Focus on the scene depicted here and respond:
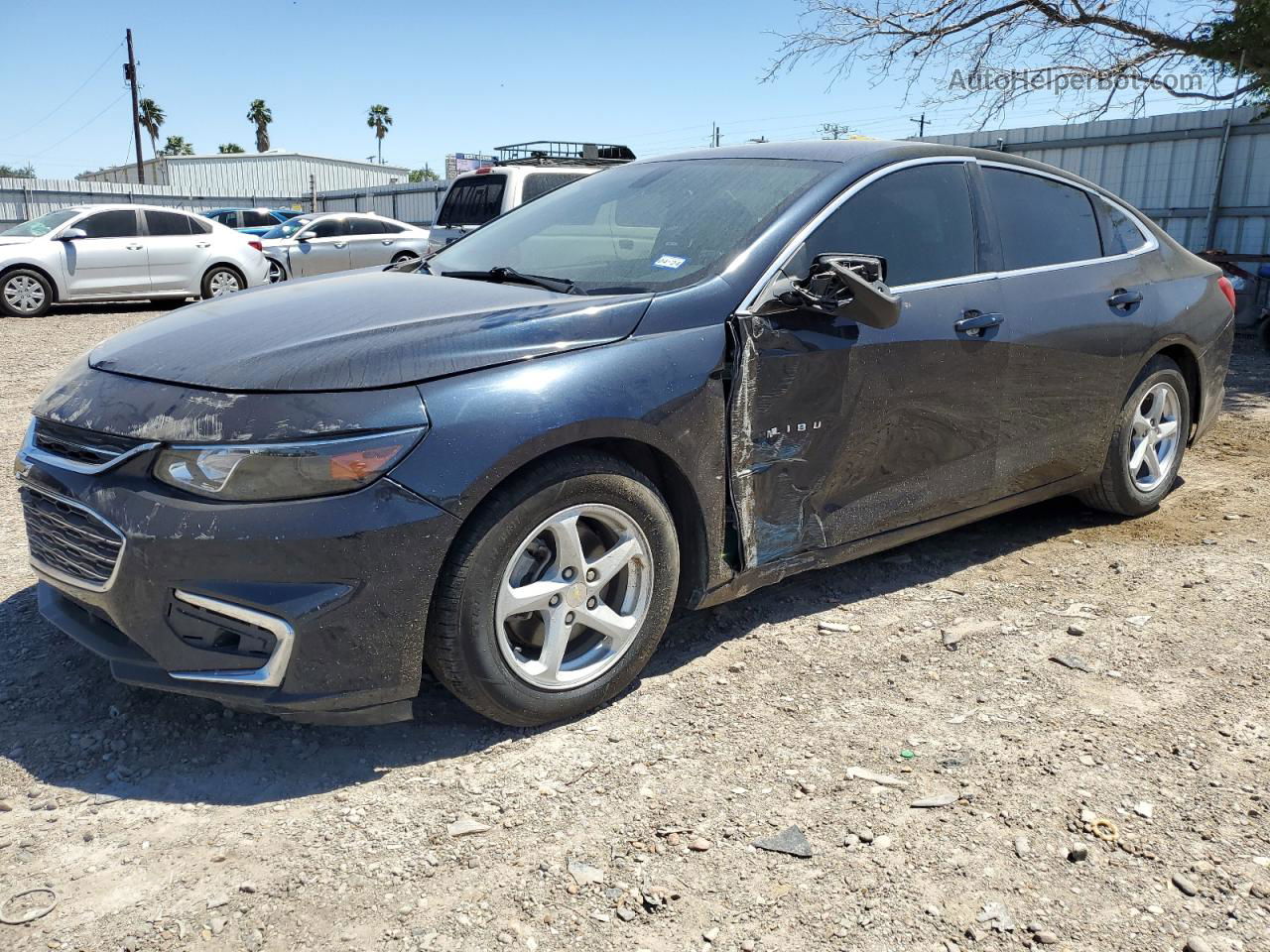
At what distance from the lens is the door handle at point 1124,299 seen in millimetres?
4527

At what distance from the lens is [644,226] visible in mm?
3729

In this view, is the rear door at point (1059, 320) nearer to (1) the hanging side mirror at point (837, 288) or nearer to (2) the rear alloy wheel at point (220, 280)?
(1) the hanging side mirror at point (837, 288)

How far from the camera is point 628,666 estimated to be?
10.4 feet

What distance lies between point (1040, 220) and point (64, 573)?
382 cm

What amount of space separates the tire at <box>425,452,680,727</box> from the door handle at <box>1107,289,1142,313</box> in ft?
8.37

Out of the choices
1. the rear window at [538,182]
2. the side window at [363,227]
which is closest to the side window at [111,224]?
the side window at [363,227]

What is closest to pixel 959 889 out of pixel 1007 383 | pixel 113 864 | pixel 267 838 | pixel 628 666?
pixel 628 666

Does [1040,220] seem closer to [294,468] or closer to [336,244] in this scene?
[294,468]

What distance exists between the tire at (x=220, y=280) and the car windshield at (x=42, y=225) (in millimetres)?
1796

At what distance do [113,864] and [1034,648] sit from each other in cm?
290

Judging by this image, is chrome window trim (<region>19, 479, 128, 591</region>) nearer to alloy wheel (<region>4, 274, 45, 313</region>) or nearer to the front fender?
the front fender

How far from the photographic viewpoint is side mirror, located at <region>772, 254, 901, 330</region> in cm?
331

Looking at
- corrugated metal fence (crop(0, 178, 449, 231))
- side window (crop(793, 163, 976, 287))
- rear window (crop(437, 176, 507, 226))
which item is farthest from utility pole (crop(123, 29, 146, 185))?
side window (crop(793, 163, 976, 287))

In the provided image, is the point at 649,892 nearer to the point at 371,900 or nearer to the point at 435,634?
the point at 371,900
